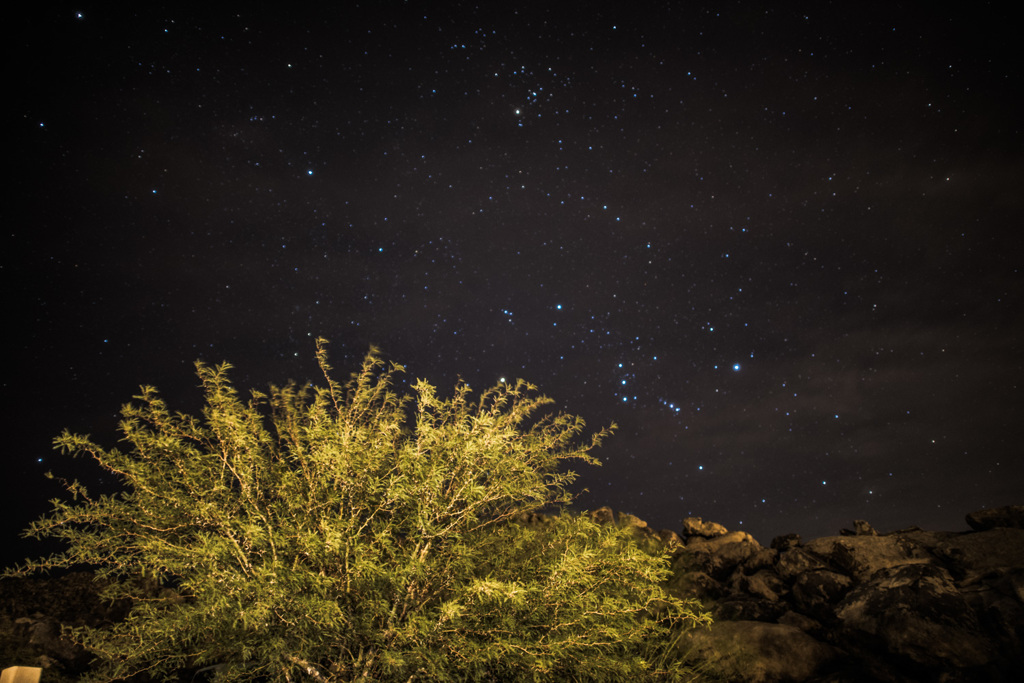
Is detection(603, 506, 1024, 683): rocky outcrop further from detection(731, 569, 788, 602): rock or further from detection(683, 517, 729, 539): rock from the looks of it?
detection(683, 517, 729, 539): rock

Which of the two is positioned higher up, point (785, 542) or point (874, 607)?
point (785, 542)

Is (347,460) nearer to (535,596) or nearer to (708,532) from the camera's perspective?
(535,596)

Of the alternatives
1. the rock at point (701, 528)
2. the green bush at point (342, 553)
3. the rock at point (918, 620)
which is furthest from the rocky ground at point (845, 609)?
the green bush at point (342, 553)

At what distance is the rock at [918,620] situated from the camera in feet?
18.8

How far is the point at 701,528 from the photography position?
11883 mm

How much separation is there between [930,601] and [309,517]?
7827 mm

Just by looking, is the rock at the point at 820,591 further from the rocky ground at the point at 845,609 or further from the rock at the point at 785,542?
the rock at the point at 785,542

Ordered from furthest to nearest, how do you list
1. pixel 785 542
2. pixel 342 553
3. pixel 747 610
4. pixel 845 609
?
pixel 785 542 → pixel 747 610 → pixel 845 609 → pixel 342 553

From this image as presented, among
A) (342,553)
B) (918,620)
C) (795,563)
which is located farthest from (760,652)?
(342,553)

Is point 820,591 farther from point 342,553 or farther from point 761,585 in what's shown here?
point 342,553

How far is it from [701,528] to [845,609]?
4931 mm

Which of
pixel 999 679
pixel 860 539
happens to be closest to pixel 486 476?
pixel 999 679

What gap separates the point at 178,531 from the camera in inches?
185

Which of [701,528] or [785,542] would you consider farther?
[701,528]
